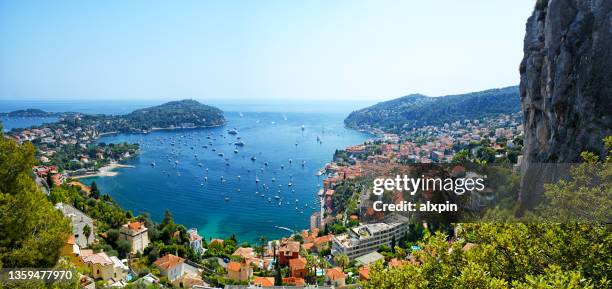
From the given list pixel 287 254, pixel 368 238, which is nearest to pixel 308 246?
pixel 287 254

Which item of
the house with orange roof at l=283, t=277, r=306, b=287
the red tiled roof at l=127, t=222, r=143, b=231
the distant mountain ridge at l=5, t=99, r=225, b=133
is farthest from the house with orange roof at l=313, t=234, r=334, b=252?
the distant mountain ridge at l=5, t=99, r=225, b=133

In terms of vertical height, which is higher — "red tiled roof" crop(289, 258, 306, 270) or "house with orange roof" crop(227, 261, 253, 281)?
"house with orange roof" crop(227, 261, 253, 281)

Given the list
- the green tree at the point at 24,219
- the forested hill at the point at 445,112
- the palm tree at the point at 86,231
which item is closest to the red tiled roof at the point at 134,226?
the palm tree at the point at 86,231

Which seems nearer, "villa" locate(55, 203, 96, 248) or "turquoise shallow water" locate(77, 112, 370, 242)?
"villa" locate(55, 203, 96, 248)

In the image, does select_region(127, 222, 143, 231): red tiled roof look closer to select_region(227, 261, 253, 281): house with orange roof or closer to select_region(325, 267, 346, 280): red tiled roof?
select_region(227, 261, 253, 281): house with orange roof

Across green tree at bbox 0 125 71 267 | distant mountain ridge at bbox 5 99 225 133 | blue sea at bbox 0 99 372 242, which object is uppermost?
green tree at bbox 0 125 71 267
